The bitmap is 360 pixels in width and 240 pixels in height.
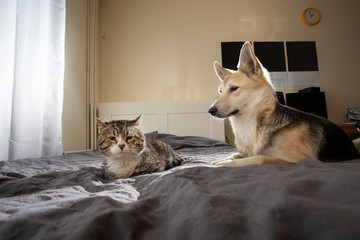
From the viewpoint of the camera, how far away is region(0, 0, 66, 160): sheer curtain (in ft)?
4.75

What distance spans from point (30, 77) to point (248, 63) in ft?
5.61

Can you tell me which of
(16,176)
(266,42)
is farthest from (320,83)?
(16,176)

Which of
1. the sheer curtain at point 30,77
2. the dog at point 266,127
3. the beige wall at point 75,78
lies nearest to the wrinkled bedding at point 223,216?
the dog at point 266,127

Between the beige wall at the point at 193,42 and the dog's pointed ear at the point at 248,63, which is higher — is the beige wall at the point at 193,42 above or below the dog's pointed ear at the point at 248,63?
above

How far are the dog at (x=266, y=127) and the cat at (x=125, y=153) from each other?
343mm

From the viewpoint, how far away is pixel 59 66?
1970 mm

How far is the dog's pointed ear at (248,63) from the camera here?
1.07 m

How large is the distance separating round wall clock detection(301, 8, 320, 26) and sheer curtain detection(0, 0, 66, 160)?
11.9ft

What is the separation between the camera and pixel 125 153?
1004mm

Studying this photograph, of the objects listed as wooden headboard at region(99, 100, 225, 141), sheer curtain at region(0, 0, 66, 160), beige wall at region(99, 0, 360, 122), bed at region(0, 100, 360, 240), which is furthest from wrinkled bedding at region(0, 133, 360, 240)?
beige wall at region(99, 0, 360, 122)

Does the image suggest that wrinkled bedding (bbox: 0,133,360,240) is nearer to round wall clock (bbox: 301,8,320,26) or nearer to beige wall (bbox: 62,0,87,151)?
beige wall (bbox: 62,0,87,151)

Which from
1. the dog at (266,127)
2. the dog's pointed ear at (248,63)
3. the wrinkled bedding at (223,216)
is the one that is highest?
the dog's pointed ear at (248,63)

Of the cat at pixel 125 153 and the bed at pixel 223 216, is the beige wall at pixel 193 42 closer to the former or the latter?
the cat at pixel 125 153

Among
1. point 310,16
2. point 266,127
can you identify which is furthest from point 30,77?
point 310,16
